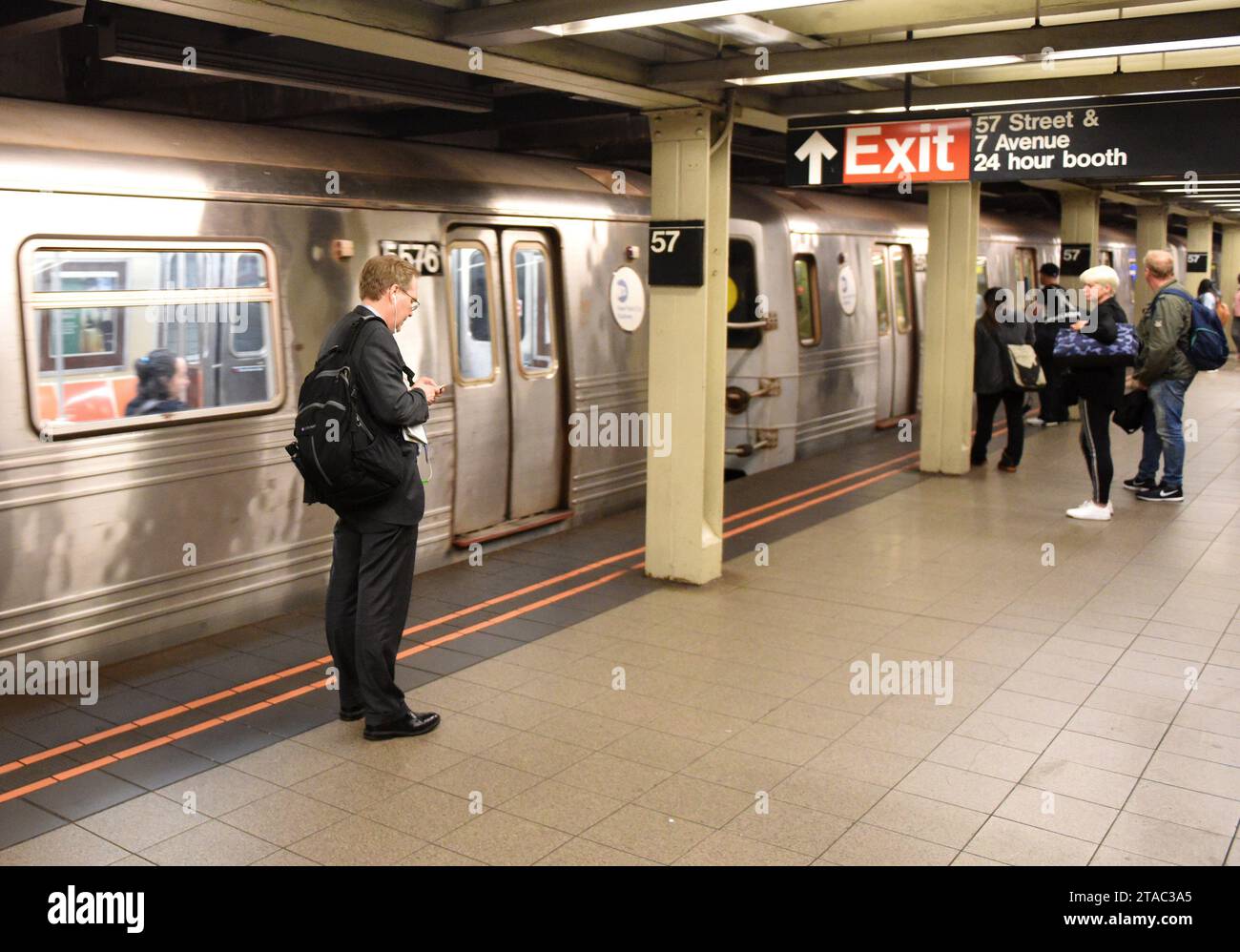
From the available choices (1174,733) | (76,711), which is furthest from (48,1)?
(1174,733)

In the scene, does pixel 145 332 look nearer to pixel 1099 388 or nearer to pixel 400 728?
pixel 400 728

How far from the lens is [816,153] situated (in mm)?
7699

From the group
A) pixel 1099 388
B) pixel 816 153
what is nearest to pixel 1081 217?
pixel 1099 388

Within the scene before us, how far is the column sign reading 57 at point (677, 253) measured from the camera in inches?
297

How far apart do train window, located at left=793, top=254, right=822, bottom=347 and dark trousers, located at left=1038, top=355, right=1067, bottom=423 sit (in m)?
3.42

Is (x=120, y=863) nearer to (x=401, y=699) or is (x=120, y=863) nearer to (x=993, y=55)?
(x=401, y=699)

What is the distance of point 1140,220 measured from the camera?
19.5 meters

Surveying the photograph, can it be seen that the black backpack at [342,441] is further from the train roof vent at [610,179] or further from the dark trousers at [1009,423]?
the dark trousers at [1009,423]

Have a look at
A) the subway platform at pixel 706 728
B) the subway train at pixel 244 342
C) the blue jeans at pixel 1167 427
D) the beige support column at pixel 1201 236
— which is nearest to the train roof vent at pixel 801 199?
the subway train at pixel 244 342

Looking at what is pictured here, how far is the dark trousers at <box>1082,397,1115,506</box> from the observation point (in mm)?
9531

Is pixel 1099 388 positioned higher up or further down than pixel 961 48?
further down

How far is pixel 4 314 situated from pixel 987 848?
478 centimetres

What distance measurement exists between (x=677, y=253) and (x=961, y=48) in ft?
7.01

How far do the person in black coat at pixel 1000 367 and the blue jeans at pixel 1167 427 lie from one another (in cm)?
133
